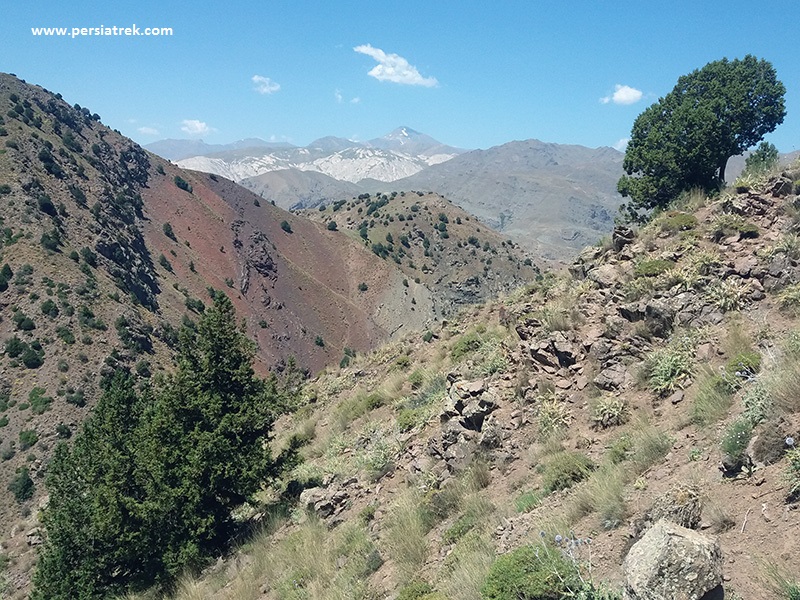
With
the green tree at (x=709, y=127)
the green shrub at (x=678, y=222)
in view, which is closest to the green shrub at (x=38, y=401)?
the green tree at (x=709, y=127)

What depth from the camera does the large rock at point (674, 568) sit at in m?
4.36

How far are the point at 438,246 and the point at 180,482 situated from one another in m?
91.4

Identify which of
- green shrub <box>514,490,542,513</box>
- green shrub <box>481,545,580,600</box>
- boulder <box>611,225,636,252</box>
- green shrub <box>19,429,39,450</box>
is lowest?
green shrub <box>19,429,39,450</box>

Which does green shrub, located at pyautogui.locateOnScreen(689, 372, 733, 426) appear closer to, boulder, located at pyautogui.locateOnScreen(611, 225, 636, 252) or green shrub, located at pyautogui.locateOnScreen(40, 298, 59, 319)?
boulder, located at pyautogui.locateOnScreen(611, 225, 636, 252)

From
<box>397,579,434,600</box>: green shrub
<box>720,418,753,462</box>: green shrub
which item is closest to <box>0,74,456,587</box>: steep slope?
<box>397,579,434,600</box>: green shrub

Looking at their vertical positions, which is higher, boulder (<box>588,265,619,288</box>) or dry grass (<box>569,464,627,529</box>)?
boulder (<box>588,265,619,288</box>)

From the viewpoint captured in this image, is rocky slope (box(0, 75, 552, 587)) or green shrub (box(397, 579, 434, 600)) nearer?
green shrub (box(397, 579, 434, 600))

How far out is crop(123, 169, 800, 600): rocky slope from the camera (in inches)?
212

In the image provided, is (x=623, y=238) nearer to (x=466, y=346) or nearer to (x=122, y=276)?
(x=466, y=346)

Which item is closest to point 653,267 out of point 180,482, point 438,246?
point 180,482

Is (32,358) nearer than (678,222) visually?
No

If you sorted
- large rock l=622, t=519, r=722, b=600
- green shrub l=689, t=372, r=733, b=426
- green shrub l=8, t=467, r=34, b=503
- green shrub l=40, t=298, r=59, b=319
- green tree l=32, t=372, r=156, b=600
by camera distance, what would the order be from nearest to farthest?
large rock l=622, t=519, r=722, b=600 < green shrub l=689, t=372, r=733, b=426 < green tree l=32, t=372, r=156, b=600 < green shrub l=8, t=467, r=34, b=503 < green shrub l=40, t=298, r=59, b=319

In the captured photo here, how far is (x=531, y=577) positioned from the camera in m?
5.46

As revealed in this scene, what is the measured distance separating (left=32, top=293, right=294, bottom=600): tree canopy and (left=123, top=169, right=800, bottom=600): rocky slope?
1.53 m
